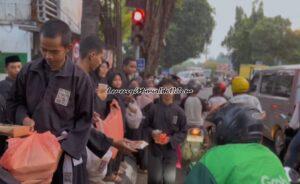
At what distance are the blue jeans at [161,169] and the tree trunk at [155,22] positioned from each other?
7841mm

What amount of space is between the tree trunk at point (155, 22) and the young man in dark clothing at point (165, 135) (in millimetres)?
7722

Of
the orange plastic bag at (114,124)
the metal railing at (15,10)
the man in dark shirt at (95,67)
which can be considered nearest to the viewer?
the man in dark shirt at (95,67)

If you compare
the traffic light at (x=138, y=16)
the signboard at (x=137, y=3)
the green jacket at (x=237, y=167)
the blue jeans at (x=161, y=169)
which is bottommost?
the blue jeans at (x=161, y=169)

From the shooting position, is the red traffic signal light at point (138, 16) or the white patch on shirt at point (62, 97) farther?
the red traffic signal light at point (138, 16)

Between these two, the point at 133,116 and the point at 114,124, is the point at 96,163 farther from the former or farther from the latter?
the point at 133,116

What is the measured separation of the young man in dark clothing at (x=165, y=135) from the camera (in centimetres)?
570

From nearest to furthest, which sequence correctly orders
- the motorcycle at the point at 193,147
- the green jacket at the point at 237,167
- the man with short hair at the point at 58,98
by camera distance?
the green jacket at the point at 237,167, the man with short hair at the point at 58,98, the motorcycle at the point at 193,147

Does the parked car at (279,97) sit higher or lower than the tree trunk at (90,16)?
lower

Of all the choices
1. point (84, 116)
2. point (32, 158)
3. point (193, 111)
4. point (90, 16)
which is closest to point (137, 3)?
point (193, 111)

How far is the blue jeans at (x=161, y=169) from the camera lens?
5.71m

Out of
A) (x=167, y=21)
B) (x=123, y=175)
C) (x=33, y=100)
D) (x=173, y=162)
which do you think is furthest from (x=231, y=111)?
(x=167, y=21)

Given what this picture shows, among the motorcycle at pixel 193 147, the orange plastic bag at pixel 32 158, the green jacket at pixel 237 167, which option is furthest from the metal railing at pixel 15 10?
the green jacket at pixel 237 167

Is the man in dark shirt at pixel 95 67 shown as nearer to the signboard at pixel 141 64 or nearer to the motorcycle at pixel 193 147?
the motorcycle at pixel 193 147

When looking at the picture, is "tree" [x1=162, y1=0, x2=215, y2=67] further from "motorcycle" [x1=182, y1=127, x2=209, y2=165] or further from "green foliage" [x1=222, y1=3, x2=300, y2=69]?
"motorcycle" [x1=182, y1=127, x2=209, y2=165]
